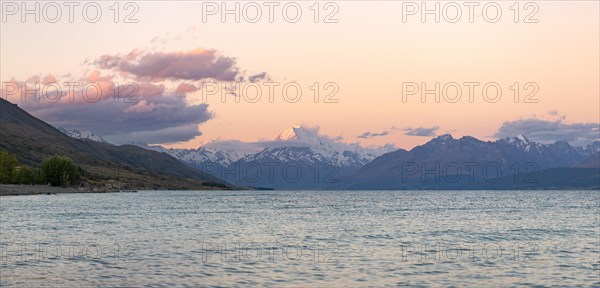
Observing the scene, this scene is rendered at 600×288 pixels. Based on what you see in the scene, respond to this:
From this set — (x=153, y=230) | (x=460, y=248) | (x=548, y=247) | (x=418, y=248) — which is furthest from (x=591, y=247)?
(x=153, y=230)

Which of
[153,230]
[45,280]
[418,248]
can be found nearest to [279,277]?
[45,280]

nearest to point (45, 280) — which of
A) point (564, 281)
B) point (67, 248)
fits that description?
point (67, 248)

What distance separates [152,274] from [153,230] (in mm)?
43633

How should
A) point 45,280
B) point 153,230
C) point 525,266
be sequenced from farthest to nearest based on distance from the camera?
point 153,230, point 525,266, point 45,280

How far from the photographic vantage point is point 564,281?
47750mm

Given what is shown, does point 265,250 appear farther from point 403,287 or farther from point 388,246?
point 403,287

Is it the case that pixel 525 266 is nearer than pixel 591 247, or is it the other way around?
pixel 525 266

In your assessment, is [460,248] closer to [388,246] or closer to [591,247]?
[388,246]

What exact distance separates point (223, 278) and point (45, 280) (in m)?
12.6

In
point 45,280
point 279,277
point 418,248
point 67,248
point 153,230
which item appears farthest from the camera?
point 153,230

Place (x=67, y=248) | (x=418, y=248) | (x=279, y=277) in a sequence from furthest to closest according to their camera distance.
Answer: (x=418, y=248)
(x=67, y=248)
(x=279, y=277)

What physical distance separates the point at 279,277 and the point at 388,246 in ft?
85.2

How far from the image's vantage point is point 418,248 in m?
68.9

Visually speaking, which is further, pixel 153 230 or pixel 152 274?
pixel 153 230
